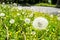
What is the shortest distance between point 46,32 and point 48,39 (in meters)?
0.18

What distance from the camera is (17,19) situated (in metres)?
5.47

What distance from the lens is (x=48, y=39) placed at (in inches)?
152

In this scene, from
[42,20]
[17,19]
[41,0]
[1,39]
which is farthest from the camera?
[41,0]

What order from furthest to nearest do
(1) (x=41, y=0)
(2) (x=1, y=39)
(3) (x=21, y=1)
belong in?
(1) (x=41, y=0) < (3) (x=21, y=1) < (2) (x=1, y=39)

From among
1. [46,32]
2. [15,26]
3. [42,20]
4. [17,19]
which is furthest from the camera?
[17,19]

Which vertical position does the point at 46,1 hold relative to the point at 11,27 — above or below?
below

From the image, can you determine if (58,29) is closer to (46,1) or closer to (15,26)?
(15,26)

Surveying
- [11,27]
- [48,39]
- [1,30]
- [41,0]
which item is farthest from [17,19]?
[41,0]

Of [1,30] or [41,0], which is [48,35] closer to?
[1,30]

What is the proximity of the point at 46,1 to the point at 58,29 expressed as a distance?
112 ft

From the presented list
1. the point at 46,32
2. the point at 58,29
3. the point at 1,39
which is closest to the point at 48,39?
the point at 46,32

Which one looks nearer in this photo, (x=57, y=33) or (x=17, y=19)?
(x=57, y=33)

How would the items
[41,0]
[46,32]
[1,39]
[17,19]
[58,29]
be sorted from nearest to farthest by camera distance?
[1,39] < [46,32] < [58,29] < [17,19] < [41,0]

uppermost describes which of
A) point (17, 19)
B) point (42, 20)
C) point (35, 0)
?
point (42, 20)
